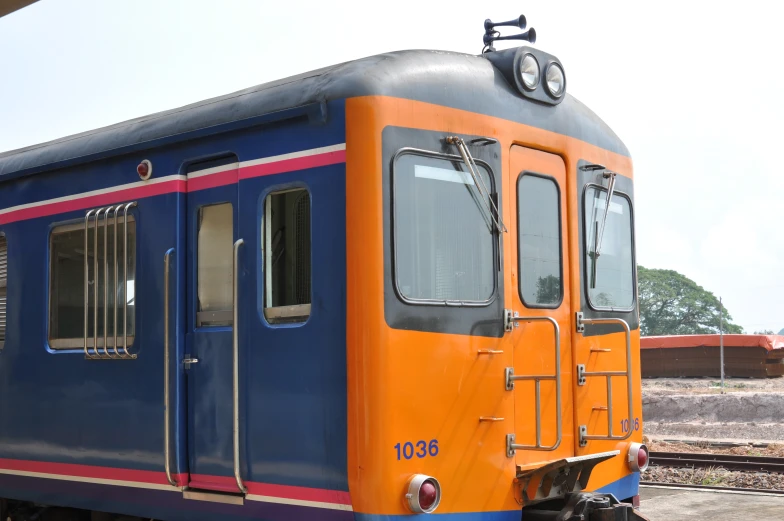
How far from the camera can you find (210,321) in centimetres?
613

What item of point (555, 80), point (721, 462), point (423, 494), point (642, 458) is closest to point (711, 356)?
point (721, 462)

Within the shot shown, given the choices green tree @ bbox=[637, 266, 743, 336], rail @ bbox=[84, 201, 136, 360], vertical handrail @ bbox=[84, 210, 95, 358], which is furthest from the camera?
green tree @ bbox=[637, 266, 743, 336]

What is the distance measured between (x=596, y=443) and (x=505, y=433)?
3.50ft

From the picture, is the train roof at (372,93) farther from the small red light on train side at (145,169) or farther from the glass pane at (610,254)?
the glass pane at (610,254)

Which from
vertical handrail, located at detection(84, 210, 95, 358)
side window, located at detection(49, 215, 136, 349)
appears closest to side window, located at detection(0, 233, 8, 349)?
side window, located at detection(49, 215, 136, 349)

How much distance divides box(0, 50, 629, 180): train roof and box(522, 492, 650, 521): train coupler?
2.31 meters

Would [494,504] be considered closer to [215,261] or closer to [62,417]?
[215,261]

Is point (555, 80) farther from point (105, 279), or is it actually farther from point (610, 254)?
point (105, 279)

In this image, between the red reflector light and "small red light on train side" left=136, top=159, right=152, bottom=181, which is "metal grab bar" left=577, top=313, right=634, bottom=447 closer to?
the red reflector light

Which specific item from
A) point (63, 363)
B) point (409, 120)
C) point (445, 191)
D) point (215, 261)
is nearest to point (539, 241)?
point (445, 191)

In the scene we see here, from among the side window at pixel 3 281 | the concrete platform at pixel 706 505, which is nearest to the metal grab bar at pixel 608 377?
the concrete platform at pixel 706 505

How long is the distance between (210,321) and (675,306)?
8244 cm

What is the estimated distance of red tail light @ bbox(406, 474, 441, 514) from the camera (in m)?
5.21

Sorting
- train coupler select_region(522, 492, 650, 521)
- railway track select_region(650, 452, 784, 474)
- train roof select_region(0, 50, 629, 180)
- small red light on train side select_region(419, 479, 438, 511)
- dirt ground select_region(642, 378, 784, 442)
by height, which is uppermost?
train roof select_region(0, 50, 629, 180)
